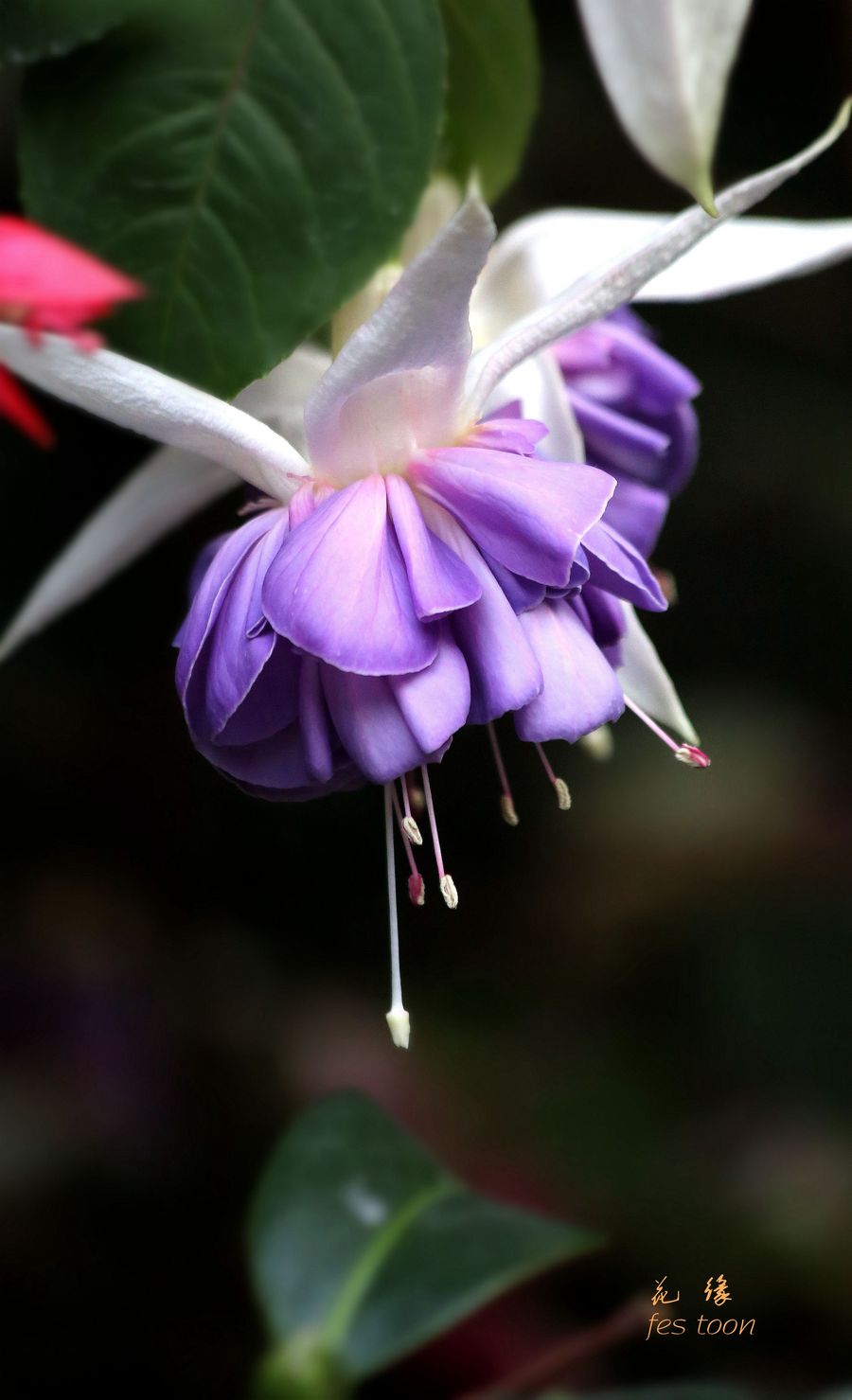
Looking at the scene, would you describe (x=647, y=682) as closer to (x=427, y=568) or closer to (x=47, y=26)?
(x=427, y=568)

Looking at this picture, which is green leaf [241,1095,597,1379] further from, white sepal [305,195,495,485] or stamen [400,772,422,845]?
white sepal [305,195,495,485]

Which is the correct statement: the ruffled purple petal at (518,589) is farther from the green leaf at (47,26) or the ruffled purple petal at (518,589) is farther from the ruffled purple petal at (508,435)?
the green leaf at (47,26)

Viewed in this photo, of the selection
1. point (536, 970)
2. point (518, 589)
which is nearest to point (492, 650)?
point (518, 589)

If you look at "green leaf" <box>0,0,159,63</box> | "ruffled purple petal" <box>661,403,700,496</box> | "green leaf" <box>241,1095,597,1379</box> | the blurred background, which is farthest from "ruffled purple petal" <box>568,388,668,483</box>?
the blurred background

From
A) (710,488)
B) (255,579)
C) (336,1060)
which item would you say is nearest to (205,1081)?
(336,1060)

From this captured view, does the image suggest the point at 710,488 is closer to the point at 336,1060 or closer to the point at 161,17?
the point at 336,1060

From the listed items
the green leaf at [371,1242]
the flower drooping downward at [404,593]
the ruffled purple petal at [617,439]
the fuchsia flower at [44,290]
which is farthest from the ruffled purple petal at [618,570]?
the green leaf at [371,1242]
